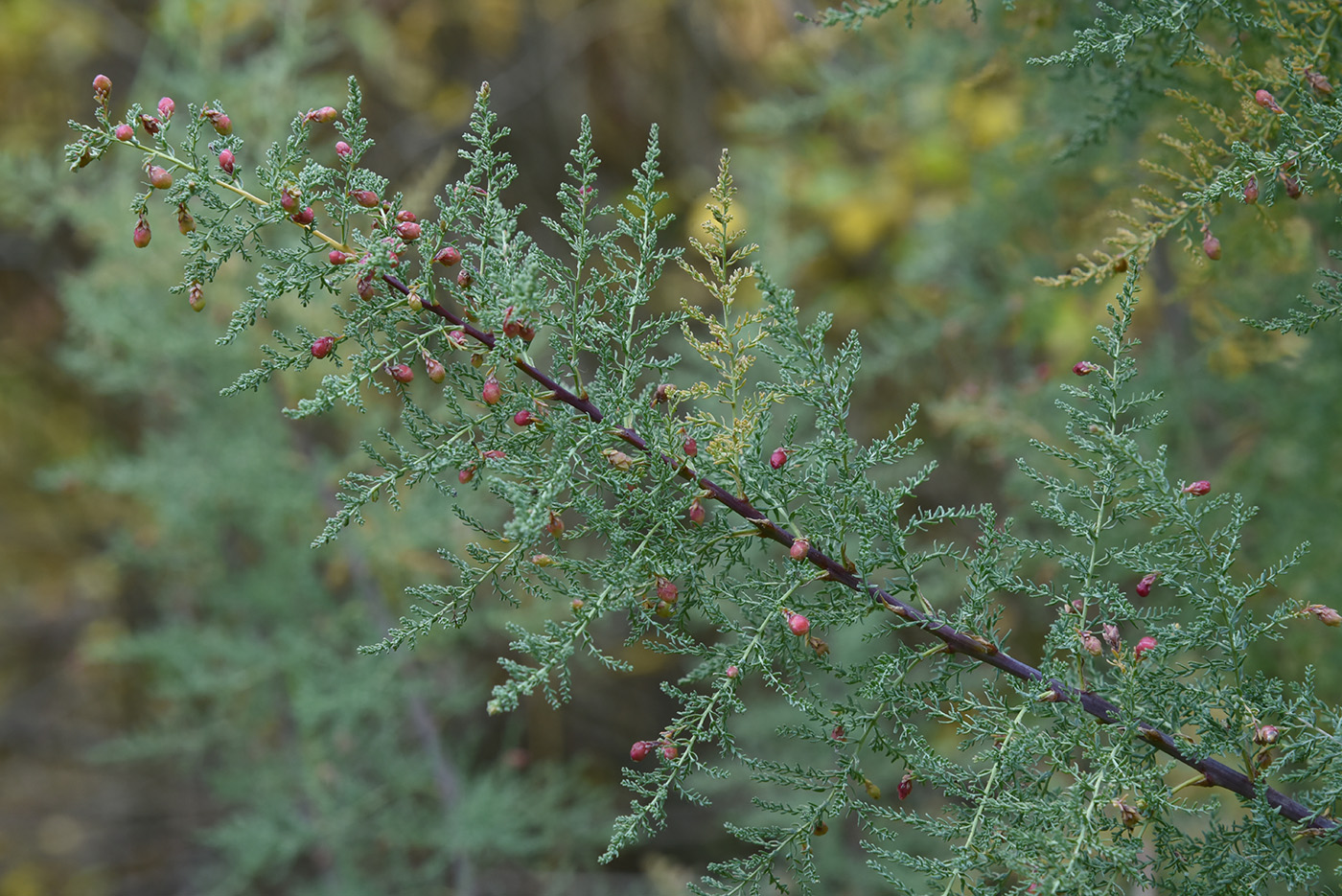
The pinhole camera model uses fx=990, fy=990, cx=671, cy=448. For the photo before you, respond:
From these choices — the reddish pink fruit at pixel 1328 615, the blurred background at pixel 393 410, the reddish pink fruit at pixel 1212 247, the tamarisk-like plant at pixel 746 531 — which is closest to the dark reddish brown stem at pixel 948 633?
the tamarisk-like plant at pixel 746 531

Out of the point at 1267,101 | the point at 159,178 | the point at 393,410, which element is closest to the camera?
the point at 159,178

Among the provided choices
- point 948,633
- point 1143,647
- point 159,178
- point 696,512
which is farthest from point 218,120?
point 1143,647

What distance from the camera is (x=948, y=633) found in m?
0.90

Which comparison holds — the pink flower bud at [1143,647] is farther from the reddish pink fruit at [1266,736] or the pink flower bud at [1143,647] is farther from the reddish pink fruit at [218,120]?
the reddish pink fruit at [218,120]

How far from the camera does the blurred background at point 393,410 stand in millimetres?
2074

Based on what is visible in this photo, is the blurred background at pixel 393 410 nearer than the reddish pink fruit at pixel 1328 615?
No

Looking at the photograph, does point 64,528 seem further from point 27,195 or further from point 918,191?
point 918,191

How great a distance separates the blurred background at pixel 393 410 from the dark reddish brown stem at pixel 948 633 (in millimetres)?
560

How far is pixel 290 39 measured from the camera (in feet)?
7.30

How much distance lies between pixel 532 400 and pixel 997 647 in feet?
1.59

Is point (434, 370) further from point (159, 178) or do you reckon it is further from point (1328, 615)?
point (1328, 615)

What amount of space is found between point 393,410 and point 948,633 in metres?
2.34

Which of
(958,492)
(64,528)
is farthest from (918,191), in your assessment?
(64,528)

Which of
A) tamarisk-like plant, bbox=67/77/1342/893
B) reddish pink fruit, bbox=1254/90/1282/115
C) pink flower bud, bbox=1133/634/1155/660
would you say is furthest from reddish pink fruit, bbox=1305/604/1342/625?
reddish pink fruit, bbox=1254/90/1282/115
